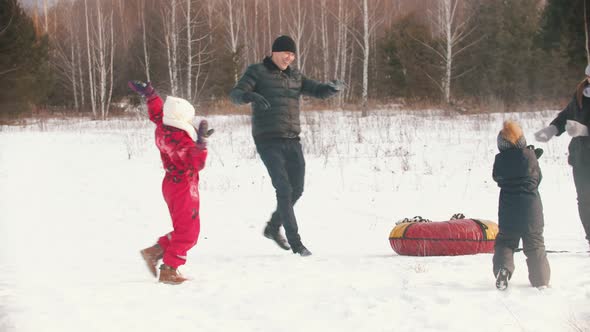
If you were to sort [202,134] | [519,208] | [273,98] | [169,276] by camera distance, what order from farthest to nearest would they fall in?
[273,98], [169,276], [202,134], [519,208]

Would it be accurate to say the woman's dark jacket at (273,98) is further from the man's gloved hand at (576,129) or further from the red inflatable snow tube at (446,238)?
the man's gloved hand at (576,129)

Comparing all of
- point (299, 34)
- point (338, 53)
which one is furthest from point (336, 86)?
point (338, 53)

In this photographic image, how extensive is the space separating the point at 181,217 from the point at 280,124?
4.72 ft

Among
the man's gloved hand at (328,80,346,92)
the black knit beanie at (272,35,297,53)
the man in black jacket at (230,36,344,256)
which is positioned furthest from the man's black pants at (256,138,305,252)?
the black knit beanie at (272,35,297,53)

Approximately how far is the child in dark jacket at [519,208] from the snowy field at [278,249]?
0.19m

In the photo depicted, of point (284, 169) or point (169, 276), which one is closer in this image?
point (169, 276)

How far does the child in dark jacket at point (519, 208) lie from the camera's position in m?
4.07

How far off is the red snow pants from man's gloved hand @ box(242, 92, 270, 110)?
1072 millimetres

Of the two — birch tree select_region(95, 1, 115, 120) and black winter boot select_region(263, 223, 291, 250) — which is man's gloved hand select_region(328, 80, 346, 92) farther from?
birch tree select_region(95, 1, 115, 120)

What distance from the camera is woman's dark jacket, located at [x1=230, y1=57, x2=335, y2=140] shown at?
18.0ft

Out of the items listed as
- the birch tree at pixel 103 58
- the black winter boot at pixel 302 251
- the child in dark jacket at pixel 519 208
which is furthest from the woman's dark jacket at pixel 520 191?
the birch tree at pixel 103 58

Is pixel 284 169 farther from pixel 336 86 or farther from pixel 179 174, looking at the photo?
pixel 179 174

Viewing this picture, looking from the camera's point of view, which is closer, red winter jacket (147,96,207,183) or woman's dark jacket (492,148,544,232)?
woman's dark jacket (492,148,544,232)

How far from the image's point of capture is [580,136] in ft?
16.4
